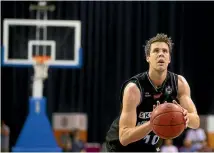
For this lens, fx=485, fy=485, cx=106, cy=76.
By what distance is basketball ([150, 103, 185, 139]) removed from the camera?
11.7 ft

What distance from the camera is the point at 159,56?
3900 mm

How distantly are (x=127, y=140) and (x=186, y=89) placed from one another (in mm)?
792

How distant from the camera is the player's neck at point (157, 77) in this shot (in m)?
4.04

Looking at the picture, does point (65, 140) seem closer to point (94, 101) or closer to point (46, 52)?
point (94, 101)

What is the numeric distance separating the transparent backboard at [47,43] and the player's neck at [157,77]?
5.70 metres

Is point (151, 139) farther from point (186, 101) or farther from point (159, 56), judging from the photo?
point (159, 56)

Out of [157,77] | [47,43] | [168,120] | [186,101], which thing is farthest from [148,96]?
[47,43]

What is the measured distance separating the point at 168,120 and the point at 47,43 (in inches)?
256

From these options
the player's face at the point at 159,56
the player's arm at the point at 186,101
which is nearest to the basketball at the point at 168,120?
the player's arm at the point at 186,101

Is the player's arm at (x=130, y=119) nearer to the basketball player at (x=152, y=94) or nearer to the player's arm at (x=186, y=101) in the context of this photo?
the basketball player at (x=152, y=94)

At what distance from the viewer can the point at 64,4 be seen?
1230 cm

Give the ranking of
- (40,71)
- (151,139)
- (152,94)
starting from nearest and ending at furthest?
(152,94) → (151,139) → (40,71)

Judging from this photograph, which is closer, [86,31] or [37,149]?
[37,149]

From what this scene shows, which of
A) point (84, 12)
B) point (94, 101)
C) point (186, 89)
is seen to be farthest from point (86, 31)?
point (186, 89)
